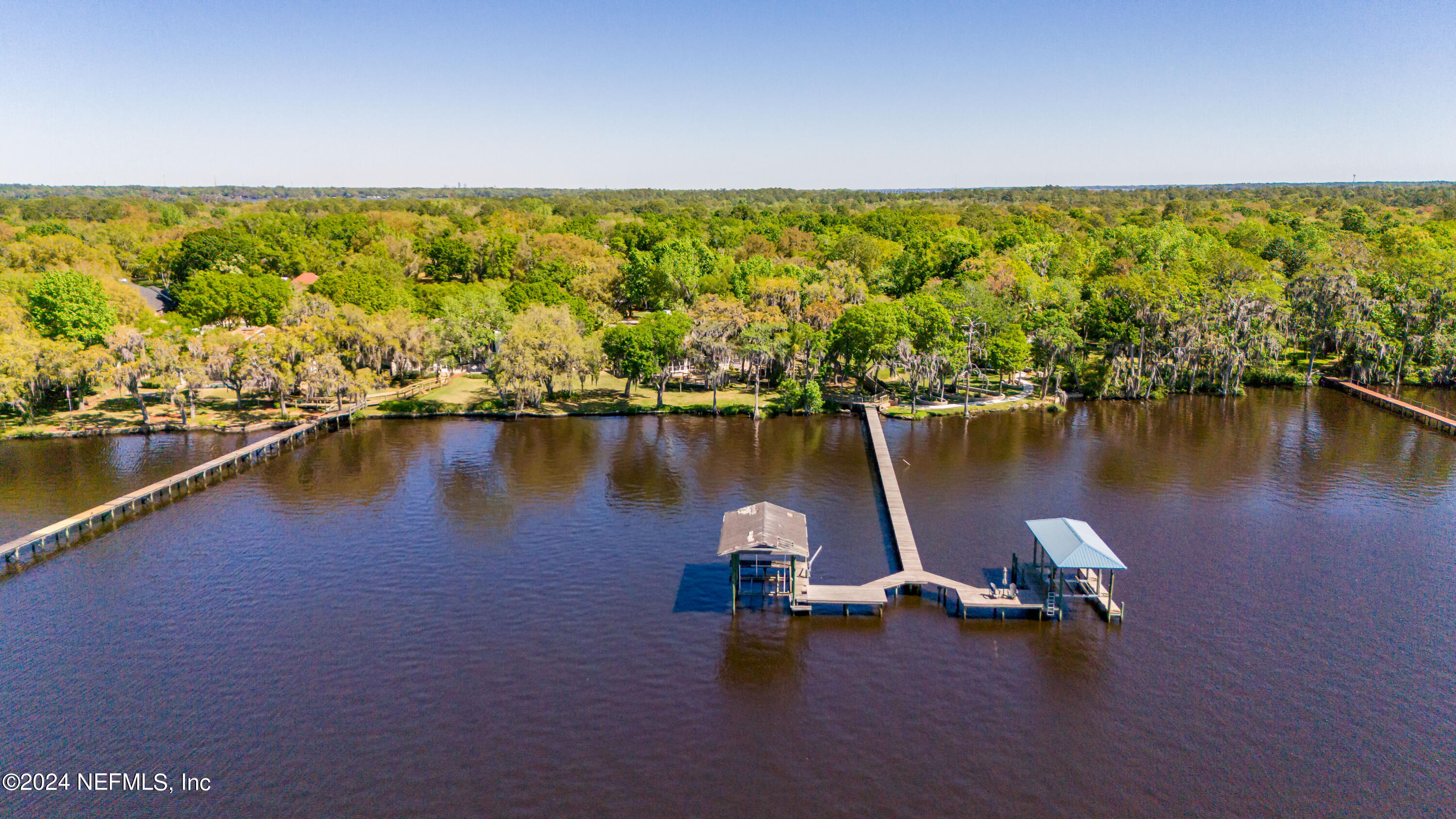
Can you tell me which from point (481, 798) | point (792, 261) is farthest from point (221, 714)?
point (792, 261)

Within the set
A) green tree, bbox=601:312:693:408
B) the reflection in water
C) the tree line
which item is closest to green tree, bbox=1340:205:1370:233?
the tree line

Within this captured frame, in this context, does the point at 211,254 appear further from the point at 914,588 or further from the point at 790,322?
the point at 914,588

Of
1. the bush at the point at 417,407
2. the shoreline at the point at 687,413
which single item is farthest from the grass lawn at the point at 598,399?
the shoreline at the point at 687,413

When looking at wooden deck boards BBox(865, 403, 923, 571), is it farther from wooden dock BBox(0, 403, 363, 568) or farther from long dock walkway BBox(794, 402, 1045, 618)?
wooden dock BBox(0, 403, 363, 568)

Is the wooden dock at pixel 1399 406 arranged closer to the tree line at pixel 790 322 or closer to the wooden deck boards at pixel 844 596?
the tree line at pixel 790 322

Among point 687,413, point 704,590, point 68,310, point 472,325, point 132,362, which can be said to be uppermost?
point 68,310

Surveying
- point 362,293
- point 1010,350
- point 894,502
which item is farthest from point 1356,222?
point 362,293

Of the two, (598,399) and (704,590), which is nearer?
(704,590)
